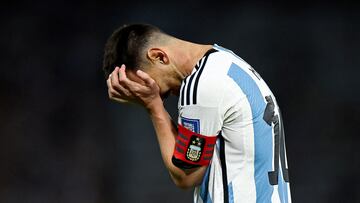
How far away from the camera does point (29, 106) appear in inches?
117

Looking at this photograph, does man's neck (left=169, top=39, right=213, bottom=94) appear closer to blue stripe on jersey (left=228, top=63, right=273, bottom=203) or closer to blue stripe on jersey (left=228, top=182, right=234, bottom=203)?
blue stripe on jersey (left=228, top=63, right=273, bottom=203)

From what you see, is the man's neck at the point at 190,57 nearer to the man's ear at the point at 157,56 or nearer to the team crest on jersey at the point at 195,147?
the man's ear at the point at 157,56

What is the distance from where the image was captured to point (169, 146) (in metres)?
1.39

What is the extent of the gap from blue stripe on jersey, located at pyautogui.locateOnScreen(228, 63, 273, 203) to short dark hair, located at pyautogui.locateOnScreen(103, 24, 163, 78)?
0.19 meters

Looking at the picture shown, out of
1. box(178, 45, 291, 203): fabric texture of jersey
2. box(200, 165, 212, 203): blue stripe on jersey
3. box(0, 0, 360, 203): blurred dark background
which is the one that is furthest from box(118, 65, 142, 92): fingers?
box(0, 0, 360, 203): blurred dark background

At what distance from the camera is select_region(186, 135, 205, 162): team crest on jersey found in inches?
52.4

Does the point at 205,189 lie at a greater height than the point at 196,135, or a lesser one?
lesser

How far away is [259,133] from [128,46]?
12.7 inches

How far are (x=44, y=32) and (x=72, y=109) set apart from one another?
36 centimetres

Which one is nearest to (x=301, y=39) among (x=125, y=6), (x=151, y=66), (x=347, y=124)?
(x=347, y=124)

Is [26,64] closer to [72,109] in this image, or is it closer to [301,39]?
[72,109]

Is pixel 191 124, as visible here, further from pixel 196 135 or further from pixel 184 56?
pixel 184 56

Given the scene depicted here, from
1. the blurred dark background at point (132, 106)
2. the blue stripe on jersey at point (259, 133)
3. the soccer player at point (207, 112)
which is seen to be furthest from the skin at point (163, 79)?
the blurred dark background at point (132, 106)

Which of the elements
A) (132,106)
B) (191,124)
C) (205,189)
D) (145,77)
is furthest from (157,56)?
(132,106)
